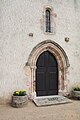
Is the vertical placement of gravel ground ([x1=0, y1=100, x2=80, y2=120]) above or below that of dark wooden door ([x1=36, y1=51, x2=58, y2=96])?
below

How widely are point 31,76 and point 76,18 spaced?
15.6ft

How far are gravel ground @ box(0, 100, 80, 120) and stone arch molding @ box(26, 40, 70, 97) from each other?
159 cm

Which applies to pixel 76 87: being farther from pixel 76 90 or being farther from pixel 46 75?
pixel 46 75

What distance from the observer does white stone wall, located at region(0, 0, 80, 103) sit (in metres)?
8.07

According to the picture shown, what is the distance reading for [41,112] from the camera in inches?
261

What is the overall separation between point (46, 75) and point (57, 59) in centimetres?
119

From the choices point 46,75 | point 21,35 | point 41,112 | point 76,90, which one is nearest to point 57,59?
point 46,75

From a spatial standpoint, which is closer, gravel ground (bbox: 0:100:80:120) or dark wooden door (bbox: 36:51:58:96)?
gravel ground (bbox: 0:100:80:120)

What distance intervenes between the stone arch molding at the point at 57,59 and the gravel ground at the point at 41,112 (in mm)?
1587

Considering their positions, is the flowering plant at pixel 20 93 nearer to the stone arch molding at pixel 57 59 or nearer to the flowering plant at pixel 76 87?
the stone arch molding at pixel 57 59

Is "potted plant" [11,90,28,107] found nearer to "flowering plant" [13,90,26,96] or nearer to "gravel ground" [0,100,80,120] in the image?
"flowering plant" [13,90,26,96]

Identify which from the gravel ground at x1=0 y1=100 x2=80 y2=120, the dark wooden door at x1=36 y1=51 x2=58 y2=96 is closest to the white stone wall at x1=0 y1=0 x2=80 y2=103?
the dark wooden door at x1=36 y1=51 x2=58 y2=96

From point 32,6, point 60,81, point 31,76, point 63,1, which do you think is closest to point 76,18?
point 63,1

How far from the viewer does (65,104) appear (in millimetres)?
7945
